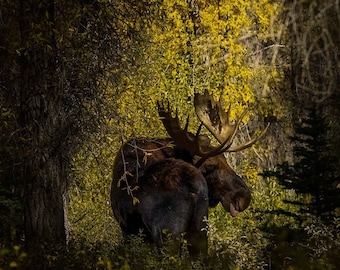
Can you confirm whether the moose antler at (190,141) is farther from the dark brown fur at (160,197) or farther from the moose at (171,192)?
the dark brown fur at (160,197)

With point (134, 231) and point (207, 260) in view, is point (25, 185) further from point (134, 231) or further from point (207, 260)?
point (207, 260)

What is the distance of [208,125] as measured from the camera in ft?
37.1

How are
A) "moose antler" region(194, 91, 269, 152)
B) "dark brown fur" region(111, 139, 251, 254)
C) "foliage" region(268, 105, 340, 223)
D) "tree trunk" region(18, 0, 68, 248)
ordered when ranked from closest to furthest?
"tree trunk" region(18, 0, 68, 248) → "dark brown fur" region(111, 139, 251, 254) → "foliage" region(268, 105, 340, 223) → "moose antler" region(194, 91, 269, 152)

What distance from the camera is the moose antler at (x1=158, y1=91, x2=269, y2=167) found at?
32.8 feet

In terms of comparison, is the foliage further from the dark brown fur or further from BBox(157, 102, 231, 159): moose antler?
the dark brown fur

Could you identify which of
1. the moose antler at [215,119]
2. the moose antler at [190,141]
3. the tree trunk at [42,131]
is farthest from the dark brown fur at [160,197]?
the moose antler at [215,119]

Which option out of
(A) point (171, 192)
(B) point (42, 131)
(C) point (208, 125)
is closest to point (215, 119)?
(C) point (208, 125)

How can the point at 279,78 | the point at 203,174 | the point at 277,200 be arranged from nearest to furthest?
the point at 203,174
the point at 277,200
the point at 279,78

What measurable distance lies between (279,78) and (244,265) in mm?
14438

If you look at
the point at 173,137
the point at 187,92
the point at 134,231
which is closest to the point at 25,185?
the point at 134,231

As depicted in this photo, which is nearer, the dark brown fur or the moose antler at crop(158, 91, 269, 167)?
the dark brown fur

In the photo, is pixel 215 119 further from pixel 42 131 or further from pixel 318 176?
pixel 42 131

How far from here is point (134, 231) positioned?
9000mm

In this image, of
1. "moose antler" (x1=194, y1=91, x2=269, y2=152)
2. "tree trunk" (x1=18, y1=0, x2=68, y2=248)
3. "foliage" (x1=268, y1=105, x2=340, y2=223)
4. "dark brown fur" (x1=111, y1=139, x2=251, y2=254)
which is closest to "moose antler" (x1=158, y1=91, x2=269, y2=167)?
"moose antler" (x1=194, y1=91, x2=269, y2=152)
